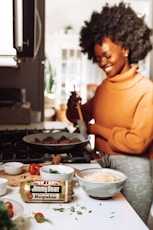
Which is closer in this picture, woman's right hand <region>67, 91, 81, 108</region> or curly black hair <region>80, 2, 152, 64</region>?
curly black hair <region>80, 2, 152, 64</region>

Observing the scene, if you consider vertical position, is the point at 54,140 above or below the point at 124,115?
below

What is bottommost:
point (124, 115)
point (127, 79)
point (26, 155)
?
point (26, 155)

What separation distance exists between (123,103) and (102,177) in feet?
2.53

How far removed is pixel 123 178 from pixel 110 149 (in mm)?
731

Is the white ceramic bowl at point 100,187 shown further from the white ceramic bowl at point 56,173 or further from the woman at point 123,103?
the woman at point 123,103

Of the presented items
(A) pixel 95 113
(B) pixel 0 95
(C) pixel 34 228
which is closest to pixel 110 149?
(A) pixel 95 113

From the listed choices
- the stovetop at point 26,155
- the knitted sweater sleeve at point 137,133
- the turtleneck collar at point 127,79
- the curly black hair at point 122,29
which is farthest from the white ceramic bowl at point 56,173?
the curly black hair at point 122,29

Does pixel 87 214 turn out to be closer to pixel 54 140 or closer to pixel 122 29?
pixel 54 140

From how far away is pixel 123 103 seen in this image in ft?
6.34

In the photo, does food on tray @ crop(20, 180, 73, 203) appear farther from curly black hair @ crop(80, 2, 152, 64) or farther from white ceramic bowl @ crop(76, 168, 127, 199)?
curly black hair @ crop(80, 2, 152, 64)

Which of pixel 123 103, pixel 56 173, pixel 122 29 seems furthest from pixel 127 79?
pixel 56 173

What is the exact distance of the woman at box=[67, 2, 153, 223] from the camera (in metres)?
1.86

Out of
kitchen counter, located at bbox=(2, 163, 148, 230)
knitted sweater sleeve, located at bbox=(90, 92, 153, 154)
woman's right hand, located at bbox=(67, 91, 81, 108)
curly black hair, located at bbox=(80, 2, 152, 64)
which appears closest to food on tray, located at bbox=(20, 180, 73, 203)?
kitchen counter, located at bbox=(2, 163, 148, 230)

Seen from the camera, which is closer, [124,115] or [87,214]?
A: [87,214]
